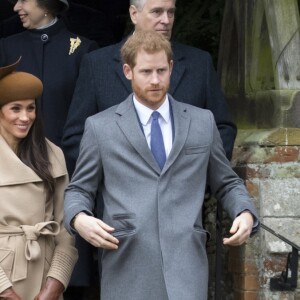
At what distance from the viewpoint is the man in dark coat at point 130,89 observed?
5.77 metres

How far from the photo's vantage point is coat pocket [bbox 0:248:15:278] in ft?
17.0

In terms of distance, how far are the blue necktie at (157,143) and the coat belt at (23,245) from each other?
65 centimetres

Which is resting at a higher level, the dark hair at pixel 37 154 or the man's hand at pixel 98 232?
the dark hair at pixel 37 154

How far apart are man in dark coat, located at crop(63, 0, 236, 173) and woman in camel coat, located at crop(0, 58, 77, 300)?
317 mm

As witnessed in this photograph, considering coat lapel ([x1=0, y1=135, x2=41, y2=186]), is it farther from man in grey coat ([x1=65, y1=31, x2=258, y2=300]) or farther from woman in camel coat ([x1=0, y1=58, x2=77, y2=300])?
man in grey coat ([x1=65, y1=31, x2=258, y2=300])

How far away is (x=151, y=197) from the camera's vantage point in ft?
16.1

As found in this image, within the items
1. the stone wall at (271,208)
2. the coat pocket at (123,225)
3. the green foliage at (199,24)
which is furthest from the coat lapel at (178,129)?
the green foliage at (199,24)

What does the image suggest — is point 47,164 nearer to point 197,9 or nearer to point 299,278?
point 299,278

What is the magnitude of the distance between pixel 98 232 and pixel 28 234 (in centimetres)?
64

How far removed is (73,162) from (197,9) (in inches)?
98.2

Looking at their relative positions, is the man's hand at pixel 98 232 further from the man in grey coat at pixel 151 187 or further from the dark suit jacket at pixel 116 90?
the dark suit jacket at pixel 116 90

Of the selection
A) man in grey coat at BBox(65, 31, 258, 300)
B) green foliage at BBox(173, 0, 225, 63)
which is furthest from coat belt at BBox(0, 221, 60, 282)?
green foliage at BBox(173, 0, 225, 63)

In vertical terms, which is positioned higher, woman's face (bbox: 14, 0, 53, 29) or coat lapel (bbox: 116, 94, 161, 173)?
woman's face (bbox: 14, 0, 53, 29)

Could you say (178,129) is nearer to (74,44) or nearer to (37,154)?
(37,154)
